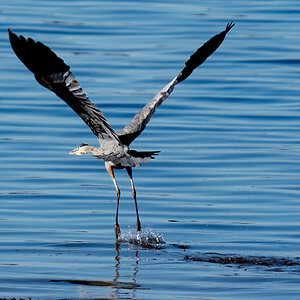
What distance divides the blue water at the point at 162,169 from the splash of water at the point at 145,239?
0.03 meters

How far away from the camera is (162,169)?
1502cm

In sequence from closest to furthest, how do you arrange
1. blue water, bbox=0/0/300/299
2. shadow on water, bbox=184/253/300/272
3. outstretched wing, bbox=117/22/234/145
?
blue water, bbox=0/0/300/299 < shadow on water, bbox=184/253/300/272 < outstretched wing, bbox=117/22/234/145

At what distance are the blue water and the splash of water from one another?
3cm

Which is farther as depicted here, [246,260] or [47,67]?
[246,260]

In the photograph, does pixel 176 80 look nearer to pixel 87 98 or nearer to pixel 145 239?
pixel 87 98

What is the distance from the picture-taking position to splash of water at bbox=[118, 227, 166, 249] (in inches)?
421

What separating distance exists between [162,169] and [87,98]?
515 cm

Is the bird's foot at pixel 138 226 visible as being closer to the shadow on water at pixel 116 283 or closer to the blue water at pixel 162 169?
the blue water at pixel 162 169

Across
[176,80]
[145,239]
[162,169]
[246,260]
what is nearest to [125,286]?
[246,260]

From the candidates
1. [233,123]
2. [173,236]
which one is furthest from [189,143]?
[173,236]

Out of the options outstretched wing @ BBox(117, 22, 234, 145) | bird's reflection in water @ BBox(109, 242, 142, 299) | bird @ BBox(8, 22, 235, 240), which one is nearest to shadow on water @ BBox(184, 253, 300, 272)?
bird's reflection in water @ BBox(109, 242, 142, 299)

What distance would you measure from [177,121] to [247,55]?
6783 mm

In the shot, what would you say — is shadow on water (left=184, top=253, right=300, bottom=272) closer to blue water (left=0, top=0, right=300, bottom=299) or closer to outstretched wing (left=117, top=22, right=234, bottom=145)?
blue water (left=0, top=0, right=300, bottom=299)

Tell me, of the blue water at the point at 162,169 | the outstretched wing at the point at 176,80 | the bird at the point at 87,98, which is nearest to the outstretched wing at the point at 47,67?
the bird at the point at 87,98
